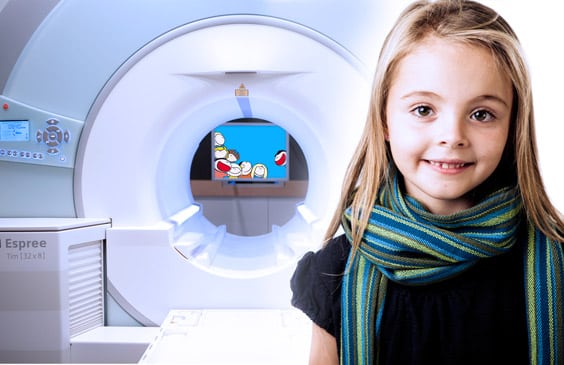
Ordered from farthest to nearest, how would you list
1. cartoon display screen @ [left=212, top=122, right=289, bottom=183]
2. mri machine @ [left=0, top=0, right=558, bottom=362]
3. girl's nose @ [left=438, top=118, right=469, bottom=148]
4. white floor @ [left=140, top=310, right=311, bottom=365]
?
cartoon display screen @ [left=212, top=122, right=289, bottom=183] < mri machine @ [left=0, top=0, right=558, bottom=362] < white floor @ [left=140, top=310, right=311, bottom=365] < girl's nose @ [left=438, top=118, right=469, bottom=148]

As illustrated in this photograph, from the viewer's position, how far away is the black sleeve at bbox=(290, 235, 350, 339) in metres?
0.61

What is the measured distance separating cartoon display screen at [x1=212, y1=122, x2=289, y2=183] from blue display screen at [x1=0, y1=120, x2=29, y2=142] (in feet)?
5.28

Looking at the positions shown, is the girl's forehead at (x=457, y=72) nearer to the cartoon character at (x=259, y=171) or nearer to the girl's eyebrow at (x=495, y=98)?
the girl's eyebrow at (x=495, y=98)

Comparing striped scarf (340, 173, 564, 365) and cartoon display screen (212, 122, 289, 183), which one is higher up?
cartoon display screen (212, 122, 289, 183)

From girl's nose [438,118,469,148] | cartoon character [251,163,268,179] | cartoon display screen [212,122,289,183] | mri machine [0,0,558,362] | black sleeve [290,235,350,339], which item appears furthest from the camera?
cartoon character [251,163,268,179]

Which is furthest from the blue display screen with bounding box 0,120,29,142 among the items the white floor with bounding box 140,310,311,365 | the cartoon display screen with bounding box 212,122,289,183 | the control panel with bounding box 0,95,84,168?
the cartoon display screen with bounding box 212,122,289,183

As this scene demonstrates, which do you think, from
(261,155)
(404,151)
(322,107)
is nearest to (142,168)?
(322,107)

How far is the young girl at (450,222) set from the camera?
0.52 m

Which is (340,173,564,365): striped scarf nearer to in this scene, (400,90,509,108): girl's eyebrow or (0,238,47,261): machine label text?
(400,90,509,108): girl's eyebrow

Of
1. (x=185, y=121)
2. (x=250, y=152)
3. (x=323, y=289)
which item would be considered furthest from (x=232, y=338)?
(x=250, y=152)

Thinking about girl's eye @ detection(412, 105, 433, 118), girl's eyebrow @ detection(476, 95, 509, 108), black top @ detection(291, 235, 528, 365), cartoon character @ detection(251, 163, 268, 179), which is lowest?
black top @ detection(291, 235, 528, 365)

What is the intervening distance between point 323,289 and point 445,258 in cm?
18

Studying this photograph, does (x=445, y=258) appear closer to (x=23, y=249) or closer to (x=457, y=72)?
(x=457, y=72)

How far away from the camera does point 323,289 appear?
0.61m
